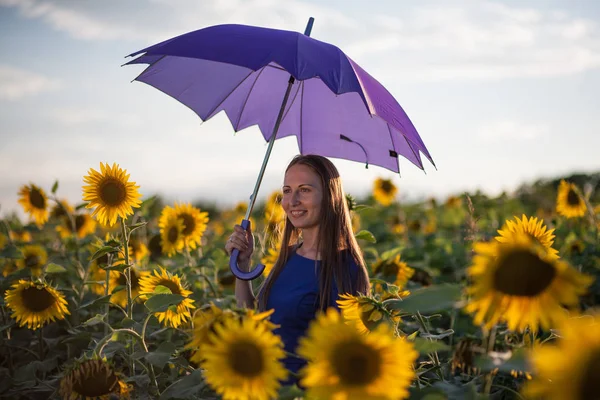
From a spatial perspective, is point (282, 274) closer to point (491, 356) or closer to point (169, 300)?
point (169, 300)

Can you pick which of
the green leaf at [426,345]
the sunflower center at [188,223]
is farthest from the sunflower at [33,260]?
the green leaf at [426,345]

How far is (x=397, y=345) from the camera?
142cm

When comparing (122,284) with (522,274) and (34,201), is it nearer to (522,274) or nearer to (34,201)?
(34,201)

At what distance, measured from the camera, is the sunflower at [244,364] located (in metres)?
1.46

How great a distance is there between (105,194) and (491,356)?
189 cm

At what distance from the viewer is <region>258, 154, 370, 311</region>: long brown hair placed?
2.79m

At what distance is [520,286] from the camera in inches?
56.1

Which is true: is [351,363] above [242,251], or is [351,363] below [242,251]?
below

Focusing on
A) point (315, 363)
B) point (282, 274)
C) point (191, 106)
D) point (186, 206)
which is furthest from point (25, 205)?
point (315, 363)

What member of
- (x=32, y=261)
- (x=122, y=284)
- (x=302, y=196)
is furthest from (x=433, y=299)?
(x=32, y=261)

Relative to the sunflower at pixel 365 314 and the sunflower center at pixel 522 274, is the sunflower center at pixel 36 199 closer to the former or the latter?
the sunflower at pixel 365 314

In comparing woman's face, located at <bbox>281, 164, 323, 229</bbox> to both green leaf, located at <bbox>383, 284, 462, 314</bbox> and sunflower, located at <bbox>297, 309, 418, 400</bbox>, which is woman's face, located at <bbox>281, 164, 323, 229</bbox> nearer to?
green leaf, located at <bbox>383, 284, 462, 314</bbox>

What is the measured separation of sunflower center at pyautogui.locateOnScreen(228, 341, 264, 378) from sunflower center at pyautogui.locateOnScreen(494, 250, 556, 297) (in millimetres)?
537

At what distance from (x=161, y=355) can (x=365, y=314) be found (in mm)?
699
